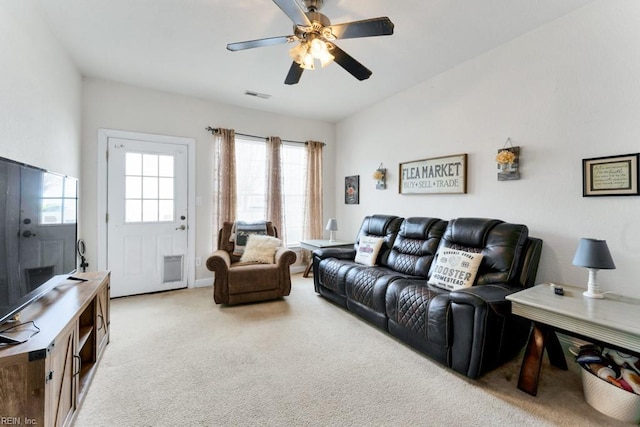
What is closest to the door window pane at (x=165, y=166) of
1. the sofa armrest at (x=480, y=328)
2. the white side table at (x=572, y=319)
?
the sofa armrest at (x=480, y=328)

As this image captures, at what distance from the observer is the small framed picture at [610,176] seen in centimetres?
196

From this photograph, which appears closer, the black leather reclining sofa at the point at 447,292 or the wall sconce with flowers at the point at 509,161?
the black leather reclining sofa at the point at 447,292

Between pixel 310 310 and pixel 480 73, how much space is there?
119 inches

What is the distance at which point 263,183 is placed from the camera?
4523mm

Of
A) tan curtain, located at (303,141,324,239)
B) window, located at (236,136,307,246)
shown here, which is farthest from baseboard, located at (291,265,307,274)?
tan curtain, located at (303,141,324,239)

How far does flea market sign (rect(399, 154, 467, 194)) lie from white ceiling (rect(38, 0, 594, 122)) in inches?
39.2

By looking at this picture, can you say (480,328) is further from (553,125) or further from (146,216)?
(146,216)

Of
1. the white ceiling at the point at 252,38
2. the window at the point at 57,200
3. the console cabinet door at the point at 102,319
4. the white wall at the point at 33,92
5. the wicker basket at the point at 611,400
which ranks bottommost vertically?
the wicker basket at the point at 611,400

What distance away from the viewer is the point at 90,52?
281 centimetres

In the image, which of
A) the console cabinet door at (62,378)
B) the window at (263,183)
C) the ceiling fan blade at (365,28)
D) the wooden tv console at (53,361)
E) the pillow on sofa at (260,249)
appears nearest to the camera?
the wooden tv console at (53,361)

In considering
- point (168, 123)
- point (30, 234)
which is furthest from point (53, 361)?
point (168, 123)

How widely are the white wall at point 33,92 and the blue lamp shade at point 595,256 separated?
3592 millimetres

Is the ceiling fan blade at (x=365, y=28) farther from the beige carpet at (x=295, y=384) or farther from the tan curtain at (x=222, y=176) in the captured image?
the tan curtain at (x=222, y=176)

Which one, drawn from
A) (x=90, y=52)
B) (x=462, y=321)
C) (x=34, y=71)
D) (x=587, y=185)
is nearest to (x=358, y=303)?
(x=462, y=321)
